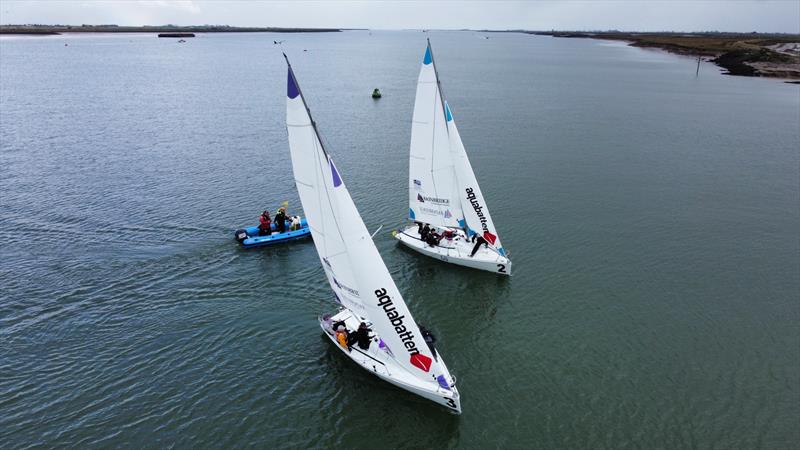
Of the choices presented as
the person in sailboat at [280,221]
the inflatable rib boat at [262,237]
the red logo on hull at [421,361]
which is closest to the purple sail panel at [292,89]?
the red logo on hull at [421,361]

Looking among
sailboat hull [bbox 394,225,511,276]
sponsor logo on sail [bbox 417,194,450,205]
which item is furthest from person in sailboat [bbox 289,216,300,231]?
sponsor logo on sail [bbox 417,194,450,205]

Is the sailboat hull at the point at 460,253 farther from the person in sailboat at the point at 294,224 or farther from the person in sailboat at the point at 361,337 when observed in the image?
the person in sailboat at the point at 361,337

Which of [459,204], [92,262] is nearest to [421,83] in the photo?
[459,204]

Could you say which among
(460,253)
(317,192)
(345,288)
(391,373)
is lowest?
(391,373)

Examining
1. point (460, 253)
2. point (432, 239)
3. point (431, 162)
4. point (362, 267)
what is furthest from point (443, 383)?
point (431, 162)

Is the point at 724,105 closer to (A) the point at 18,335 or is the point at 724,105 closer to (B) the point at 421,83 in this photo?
(B) the point at 421,83

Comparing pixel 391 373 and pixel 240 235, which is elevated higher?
pixel 240 235

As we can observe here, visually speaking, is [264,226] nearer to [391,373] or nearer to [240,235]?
[240,235]
